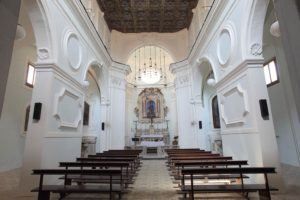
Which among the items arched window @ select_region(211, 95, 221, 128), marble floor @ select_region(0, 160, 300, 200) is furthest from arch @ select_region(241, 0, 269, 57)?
arched window @ select_region(211, 95, 221, 128)

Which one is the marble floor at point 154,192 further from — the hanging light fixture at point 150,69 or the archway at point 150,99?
the archway at point 150,99

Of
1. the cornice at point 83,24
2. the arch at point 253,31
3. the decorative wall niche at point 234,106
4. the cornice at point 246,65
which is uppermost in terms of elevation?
the cornice at point 83,24

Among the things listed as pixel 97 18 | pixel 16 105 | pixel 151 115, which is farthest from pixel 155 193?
pixel 151 115

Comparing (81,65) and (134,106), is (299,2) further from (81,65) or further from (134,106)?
(134,106)

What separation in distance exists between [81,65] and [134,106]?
10804 mm

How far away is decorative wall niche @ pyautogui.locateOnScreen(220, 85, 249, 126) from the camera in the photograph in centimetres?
510

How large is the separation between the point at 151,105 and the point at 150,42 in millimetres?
6409

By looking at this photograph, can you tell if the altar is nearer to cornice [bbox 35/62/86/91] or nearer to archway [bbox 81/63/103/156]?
archway [bbox 81/63/103/156]

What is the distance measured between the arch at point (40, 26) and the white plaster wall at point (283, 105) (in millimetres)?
6762

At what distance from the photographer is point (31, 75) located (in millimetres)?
8625

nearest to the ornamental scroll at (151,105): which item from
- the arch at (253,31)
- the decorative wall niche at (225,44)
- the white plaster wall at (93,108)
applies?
the white plaster wall at (93,108)

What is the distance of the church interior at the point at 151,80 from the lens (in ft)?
11.8

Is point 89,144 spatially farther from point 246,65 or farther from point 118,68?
point 246,65

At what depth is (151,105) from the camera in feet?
57.9
